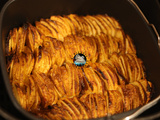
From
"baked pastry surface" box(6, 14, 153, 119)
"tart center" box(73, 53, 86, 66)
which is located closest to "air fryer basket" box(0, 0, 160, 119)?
"baked pastry surface" box(6, 14, 153, 119)

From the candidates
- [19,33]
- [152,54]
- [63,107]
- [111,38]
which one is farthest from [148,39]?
[19,33]

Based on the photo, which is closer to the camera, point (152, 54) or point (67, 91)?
point (67, 91)

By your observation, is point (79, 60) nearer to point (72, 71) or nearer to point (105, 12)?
point (72, 71)

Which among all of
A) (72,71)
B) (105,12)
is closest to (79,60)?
(72,71)

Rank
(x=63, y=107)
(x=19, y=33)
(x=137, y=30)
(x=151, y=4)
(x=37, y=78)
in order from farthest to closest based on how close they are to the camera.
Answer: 1. (x=151, y=4)
2. (x=137, y=30)
3. (x=19, y=33)
4. (x=37, y=78)
5. (x=63, y=107)

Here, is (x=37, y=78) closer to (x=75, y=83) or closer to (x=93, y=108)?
(x=75, y=83)

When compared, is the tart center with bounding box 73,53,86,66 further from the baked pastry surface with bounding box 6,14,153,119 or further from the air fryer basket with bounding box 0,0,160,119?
the air fryer basket with bounding box 0,0,160,119

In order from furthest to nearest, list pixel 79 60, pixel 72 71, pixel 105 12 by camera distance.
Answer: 1. pixel 105 12
2. pixel 79 60
3. pixel 72 71
